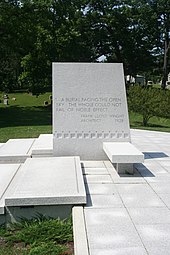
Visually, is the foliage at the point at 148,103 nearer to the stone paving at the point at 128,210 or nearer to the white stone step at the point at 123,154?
the stone paving at the point at 128,210

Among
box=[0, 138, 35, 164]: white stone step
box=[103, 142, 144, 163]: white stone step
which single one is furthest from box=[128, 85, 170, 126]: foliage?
box=[103, 142, 144, 163]: white stone step

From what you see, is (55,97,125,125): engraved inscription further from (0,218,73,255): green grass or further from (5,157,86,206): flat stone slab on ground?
(0,218,73,255): green grass

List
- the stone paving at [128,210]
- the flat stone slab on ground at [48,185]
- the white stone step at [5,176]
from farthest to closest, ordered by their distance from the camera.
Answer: the white stone step at [5,176], the flat stone slab on ground at [48,185], the stone paving at [128,210]

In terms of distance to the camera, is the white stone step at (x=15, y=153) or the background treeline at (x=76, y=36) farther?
the background treeline at (x=76, y=36)

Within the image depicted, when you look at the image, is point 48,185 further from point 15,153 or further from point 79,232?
point 15,153

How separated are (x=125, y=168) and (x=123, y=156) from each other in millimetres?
395

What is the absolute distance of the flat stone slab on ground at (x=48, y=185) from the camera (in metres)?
4.19

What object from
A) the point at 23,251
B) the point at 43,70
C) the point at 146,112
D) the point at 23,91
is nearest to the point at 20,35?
the point at 43,70

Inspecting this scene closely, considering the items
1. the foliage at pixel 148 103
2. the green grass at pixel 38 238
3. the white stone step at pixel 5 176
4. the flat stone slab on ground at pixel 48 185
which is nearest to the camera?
the green grass at pixel 38 238

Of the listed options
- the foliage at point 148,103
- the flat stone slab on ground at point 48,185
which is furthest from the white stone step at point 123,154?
the foliage at point 148,103

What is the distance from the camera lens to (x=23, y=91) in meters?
44.8

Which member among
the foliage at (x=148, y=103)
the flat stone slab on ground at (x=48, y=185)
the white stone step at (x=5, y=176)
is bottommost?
the white stone step at (x=5, y=176)

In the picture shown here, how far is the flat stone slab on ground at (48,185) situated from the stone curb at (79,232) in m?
0.21

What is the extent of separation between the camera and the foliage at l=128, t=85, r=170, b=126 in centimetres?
1634
